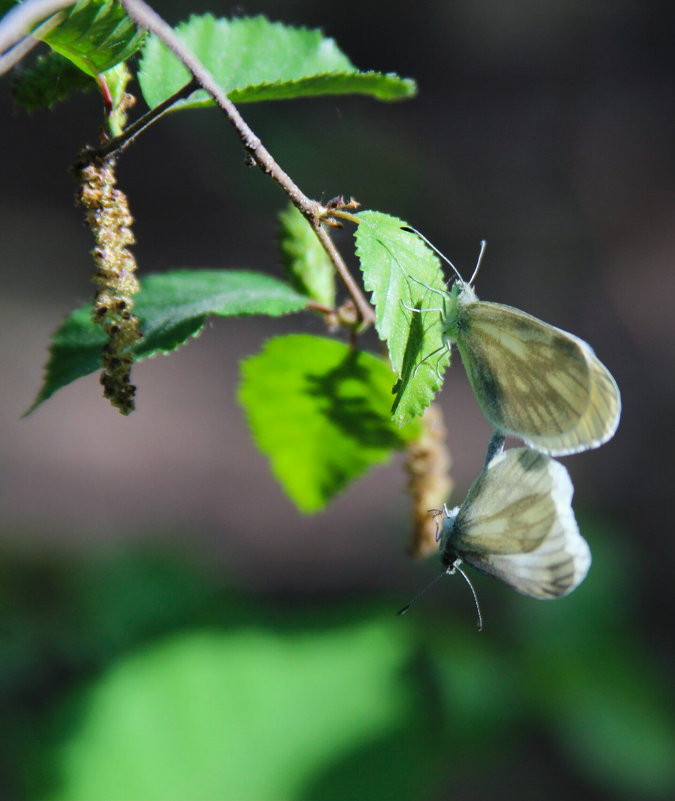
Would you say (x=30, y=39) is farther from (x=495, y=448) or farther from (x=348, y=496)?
(x=348, y=496)

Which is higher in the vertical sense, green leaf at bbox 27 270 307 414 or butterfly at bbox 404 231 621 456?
green leaf at bbox 27 270 307 414

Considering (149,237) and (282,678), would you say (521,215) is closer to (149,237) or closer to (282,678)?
(149,237)

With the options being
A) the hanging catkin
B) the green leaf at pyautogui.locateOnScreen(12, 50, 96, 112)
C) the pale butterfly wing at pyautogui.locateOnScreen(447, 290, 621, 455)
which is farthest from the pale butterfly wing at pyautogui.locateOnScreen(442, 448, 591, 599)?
the green leaf at pyautogui.locateOnScreen(12, 50, 96, 112)

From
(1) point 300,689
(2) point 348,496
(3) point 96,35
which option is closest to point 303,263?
(3) point 96,35

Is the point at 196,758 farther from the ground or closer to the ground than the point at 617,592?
farther from the ground

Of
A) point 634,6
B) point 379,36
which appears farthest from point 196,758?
point 634,6

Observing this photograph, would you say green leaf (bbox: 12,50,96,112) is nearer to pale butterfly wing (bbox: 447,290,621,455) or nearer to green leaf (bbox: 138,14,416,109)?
green leaf (bbox: 138,14,416,109)
